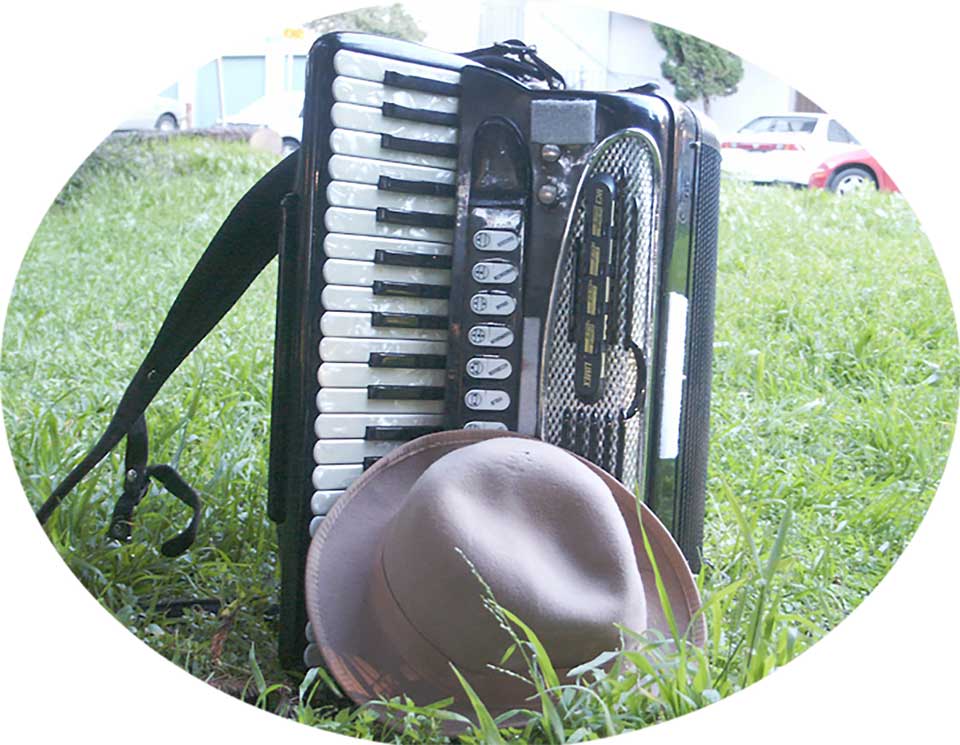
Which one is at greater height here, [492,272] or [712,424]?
[492,272]

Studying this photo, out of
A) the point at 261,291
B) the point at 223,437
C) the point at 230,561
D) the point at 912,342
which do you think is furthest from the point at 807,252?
the point at 230,561

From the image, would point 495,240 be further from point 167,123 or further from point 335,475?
point 167,123

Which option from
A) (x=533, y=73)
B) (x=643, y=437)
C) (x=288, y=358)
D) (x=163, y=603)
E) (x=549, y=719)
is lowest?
(x=163, y=603)

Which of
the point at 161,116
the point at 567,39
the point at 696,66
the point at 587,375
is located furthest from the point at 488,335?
the point at 161,116

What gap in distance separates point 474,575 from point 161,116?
73.5 inches

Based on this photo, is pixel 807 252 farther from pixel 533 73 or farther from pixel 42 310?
pixel 42 310

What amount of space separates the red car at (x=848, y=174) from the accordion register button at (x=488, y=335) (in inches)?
68.5

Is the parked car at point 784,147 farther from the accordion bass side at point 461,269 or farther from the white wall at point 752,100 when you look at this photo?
the accordion bass side at point 461,269

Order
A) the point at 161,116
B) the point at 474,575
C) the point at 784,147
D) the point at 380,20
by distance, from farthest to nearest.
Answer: the point at 784,147 → the point at 161,116 → the point at 380,20 → the point at 474,575

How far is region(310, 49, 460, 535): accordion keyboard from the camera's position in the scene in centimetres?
137

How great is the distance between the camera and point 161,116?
2.66 metres

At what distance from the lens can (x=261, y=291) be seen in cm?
297

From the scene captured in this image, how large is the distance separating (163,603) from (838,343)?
1.86 m

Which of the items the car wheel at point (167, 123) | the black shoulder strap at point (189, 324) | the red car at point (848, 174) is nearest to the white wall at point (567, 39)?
the black shoulder strap at point (189, 324)
